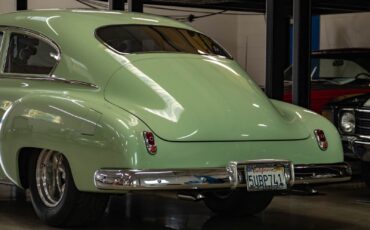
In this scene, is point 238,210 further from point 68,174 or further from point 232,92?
point 68,174

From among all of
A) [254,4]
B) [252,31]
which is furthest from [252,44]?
[254,4]

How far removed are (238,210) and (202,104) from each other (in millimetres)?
1405

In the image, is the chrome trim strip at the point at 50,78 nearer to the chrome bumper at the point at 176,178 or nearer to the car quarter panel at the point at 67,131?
the car quarter panel at the point at 67,131

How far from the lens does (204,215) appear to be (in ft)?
21.8

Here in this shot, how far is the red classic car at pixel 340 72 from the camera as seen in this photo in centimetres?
978

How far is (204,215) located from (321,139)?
1.38 meters

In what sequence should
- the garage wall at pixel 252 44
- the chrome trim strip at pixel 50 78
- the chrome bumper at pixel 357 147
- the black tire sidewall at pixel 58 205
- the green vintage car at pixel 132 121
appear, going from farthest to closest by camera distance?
the garage wall at pixel 252 44
the chrome bumper at pixel 357 147
the chrome trim strip at pixel 50 78
the black tire sidewall at pixel 58 205
the green vintage car at pixel 132 121

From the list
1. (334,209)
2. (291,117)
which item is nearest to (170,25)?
(291,117)

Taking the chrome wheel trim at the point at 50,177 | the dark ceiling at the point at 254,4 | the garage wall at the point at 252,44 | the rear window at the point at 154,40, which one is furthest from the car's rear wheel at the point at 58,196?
the garage wall at the point at 252,44

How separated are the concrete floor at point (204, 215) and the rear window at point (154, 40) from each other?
4.37 ft

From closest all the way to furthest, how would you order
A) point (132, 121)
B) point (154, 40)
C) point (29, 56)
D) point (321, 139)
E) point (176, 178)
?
point (176, 178) → point (132, 121) → point (321, 139) → point (154, 40) → point (29, 56)

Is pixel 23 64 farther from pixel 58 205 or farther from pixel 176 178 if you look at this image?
pixel 176 178

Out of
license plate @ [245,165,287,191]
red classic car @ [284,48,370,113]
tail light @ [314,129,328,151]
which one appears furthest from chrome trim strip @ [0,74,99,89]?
red classic car @ [284,48,370,113]

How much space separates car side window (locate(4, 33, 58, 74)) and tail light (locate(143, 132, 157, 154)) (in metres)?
1.23
